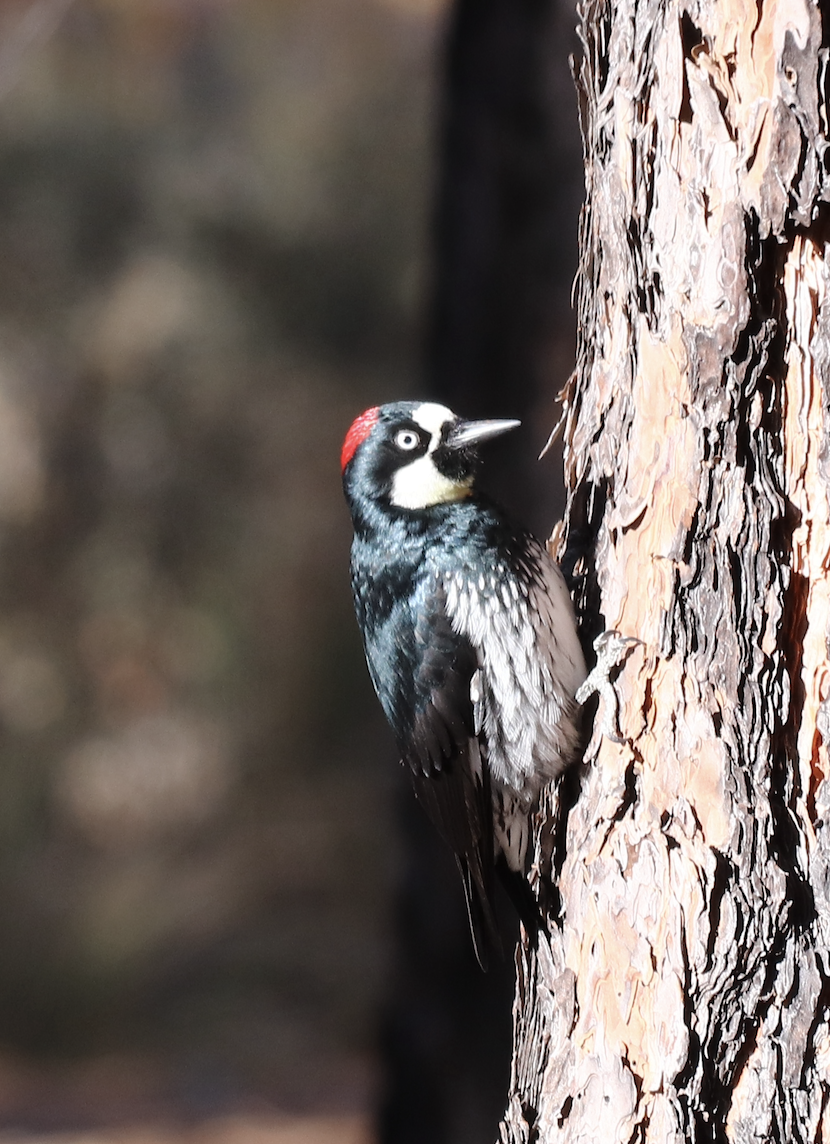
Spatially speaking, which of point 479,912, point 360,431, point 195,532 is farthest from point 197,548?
point 479,912

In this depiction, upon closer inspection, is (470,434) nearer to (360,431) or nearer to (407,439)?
(407,439)

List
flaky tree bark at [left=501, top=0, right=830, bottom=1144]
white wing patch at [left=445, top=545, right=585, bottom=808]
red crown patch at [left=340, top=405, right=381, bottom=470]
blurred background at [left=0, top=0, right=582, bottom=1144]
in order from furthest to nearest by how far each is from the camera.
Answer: blurred background at [left=0, top=0, right=582, bottom=1144]
red crown patch at [left=340, top=405, right=381, bottom=470]
white wing patch at [left=445, top=545, right=585, bottom=808]
flaky tree bark at [left=501, top=0, right=830, bottom=1144]

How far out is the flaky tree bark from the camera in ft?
4.62

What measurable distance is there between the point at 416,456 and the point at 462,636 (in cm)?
34

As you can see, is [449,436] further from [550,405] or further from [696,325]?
[550,405]

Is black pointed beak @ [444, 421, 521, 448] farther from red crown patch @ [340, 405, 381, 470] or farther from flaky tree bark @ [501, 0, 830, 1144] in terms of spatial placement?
flaky tree bark @ [501, 0, 830, 1144]

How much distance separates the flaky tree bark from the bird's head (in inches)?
16.7

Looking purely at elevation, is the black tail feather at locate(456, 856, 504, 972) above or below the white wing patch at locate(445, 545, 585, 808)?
below

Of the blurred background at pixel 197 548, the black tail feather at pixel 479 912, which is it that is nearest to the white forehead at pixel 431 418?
the black tail feather at pixel 479 912

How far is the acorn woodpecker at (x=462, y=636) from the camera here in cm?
183

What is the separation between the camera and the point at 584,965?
164 centimetres

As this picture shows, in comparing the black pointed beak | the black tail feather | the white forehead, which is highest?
the white forehead

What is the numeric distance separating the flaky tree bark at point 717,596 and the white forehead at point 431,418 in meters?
0.44

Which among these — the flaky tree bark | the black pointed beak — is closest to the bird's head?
the black pointed beak
